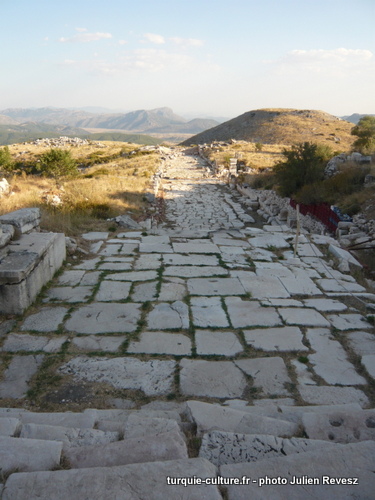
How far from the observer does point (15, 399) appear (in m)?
2.98

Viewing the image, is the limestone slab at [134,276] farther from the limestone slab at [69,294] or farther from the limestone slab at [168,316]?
the limestone slab at [168,316]

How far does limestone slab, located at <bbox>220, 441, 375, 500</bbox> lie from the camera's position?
1.64 meters

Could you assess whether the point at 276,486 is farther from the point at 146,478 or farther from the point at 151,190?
the point at 151,190

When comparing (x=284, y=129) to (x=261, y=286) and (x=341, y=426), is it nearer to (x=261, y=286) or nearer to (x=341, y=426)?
(x=261, y=286)

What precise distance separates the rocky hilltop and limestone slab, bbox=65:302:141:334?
39061mm

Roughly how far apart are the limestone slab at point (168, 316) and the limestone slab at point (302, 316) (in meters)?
1.16

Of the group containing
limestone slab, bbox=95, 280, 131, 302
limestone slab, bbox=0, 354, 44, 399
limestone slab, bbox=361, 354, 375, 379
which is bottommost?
limestone slab, bbox=0, 354, 44, 399

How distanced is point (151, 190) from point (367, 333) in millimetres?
12139

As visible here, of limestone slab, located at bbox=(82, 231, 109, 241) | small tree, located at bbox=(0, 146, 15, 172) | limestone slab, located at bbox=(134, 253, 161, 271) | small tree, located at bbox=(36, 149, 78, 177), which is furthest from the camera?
small tree, located at bbox=(0, 146, 15, 172)

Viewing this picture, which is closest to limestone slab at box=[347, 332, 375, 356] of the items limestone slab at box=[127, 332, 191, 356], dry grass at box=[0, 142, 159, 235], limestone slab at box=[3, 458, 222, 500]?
limestone slab at box=[127, 332, 191, 356]

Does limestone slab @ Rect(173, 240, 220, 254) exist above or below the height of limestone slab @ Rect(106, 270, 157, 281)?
below

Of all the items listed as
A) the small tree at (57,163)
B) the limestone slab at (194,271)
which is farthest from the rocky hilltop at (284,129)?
the limestone slab at (194,271)

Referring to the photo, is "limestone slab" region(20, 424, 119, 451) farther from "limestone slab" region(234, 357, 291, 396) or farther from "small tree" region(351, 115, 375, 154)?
"small tree" region(351, 115, 375, 154)

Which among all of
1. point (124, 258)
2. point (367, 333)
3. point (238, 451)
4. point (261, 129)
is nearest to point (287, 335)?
point (367, 333)
